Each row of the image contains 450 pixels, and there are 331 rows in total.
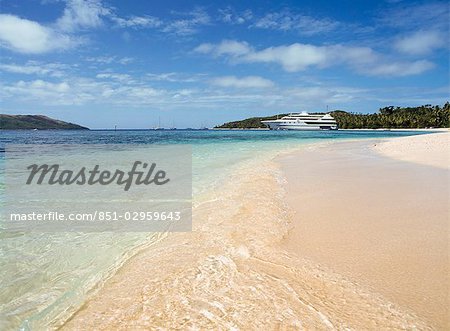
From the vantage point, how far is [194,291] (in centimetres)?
303

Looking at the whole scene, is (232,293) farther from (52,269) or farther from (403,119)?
(403,119)

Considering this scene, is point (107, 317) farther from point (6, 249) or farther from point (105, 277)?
point (6, 249)

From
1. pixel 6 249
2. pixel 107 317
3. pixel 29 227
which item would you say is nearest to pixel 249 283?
pixel 107 317

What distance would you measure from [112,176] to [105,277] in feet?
26.8

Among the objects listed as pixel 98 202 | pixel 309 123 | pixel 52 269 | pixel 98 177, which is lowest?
pixel 52 269

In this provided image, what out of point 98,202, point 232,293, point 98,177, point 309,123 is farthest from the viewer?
point 309,123

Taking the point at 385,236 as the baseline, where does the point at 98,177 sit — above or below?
above

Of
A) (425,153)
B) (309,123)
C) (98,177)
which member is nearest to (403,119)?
(309,123)

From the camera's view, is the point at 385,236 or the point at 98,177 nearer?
the point at 385,236

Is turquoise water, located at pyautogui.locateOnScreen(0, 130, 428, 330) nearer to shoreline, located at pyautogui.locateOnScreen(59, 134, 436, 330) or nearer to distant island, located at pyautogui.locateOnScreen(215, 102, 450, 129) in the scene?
shoreline, located at pyautogui.locateOnScreen(59, 134, 436, 330)

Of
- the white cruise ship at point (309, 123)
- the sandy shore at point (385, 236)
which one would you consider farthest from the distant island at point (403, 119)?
the sandy shore at point (385, 236)

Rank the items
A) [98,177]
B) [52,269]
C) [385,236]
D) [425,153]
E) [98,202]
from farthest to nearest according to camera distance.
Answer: [425,153]
[98,177]
[98,202]
[385,236]
[52,269]

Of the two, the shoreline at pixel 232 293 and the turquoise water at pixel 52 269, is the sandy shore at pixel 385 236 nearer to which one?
the shoreline at pixel 232 293

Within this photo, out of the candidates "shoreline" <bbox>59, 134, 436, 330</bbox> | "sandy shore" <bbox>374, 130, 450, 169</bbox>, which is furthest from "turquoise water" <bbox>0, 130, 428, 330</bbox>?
"sandy shore" <bbox>374, 130, 450, 169</bbox>
